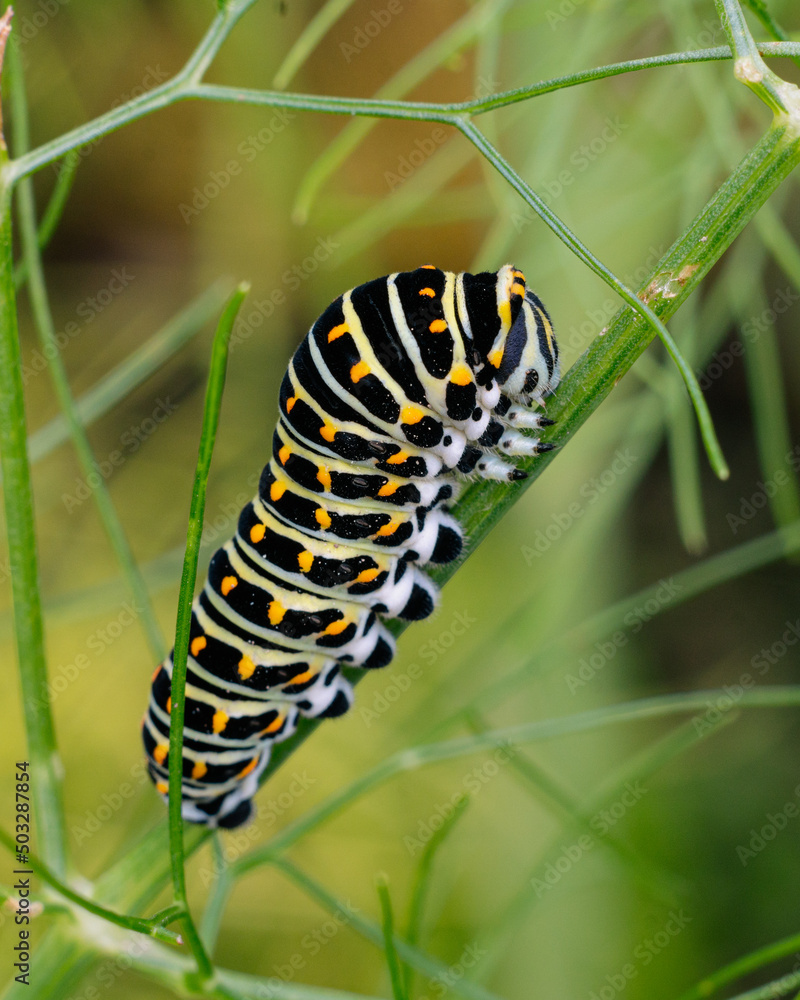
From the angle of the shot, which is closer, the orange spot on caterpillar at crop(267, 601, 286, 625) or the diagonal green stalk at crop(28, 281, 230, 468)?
the orange spot on caterpillar at crop(267, 601, 286, 625)

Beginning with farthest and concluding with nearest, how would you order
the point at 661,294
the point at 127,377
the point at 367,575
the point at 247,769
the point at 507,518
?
the point at 507,518 → the point at 127,377 → the point at 247,769 → the point at 367,575 → the point at 661,294

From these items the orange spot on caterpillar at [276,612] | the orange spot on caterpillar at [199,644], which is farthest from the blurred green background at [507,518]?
the orange spot on caterpillar at [276,612]

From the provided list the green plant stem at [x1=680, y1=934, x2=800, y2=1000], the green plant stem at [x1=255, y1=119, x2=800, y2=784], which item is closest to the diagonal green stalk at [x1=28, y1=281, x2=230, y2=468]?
the green plant stem at [x1=255, y1=119, x2=800, y2=784]

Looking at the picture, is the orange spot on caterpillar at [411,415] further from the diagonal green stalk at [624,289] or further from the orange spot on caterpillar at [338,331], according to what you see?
the diagonal green stalk at [624,289]

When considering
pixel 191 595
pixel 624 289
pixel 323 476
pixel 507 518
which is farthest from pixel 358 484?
pixel 507 518

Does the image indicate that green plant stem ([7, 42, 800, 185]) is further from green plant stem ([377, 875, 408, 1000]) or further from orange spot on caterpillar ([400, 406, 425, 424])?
green plant stem ([377, 875, 408, 1000])

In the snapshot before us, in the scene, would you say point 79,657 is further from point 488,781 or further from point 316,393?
point 316,393

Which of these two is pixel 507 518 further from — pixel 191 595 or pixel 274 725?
pixel 191 595

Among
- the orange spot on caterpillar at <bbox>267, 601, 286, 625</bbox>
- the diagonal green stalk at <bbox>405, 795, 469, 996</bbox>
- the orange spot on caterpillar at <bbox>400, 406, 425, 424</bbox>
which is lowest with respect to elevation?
the diagonal green stalk at <bbox>405, 795, 469, 996</bbox>
